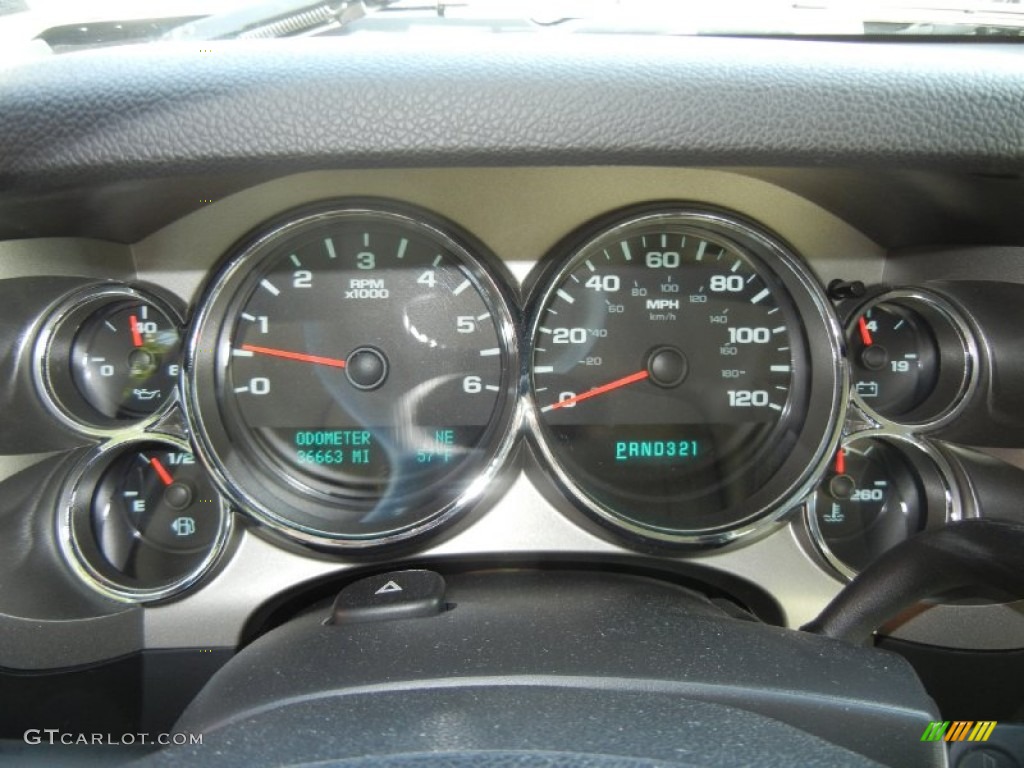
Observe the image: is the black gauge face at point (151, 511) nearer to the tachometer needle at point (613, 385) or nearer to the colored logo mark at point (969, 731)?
the tachometer needle at point (613, 385)

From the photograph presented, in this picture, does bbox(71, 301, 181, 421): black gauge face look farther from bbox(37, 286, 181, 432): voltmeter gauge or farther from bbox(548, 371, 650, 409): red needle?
bbox(548, 371, 650, 409): red needle

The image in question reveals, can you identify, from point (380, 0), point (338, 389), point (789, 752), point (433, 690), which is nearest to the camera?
point (789, 752)

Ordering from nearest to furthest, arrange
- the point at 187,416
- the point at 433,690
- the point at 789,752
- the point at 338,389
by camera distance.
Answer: the point at 789,752 → the point at 433,690 → the point at 187,416 → the point at 338,389

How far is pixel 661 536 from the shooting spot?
1.96 meters

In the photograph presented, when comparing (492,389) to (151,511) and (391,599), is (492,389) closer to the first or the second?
(391,599)

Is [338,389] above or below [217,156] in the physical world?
below

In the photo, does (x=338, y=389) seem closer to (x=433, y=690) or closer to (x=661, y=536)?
(x=661, y=536)

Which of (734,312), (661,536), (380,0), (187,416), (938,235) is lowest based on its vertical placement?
(661,536)

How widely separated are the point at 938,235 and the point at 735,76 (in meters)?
0.93

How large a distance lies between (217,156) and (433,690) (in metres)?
0.80

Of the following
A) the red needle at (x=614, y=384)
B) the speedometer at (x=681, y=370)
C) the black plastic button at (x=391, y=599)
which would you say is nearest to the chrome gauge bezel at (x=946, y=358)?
the speedometer at (x=681, y=370)

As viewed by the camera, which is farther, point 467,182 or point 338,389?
point 338,389

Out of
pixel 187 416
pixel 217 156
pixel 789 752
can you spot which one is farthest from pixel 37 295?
pixel 789 752

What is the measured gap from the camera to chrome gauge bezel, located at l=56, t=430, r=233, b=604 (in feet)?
6.26
